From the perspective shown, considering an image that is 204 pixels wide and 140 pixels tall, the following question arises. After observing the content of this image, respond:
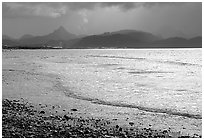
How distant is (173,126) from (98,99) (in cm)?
771

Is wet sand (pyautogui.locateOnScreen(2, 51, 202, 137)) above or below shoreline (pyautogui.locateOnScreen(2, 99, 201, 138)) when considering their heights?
below

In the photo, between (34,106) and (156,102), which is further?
(156,102)

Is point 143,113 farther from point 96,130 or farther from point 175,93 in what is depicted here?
point 175,93

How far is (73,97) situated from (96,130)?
9144 millimetres

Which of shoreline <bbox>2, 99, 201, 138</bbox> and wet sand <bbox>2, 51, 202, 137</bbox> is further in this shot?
wet sand <bbox>2, 51, 202, 137</bbox>

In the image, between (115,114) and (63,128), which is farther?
(115,114)

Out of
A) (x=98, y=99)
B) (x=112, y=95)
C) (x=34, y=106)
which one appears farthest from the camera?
(x=112, y=95)

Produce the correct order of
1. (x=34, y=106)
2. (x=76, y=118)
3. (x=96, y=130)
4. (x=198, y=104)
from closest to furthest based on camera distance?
(x=96, y=130)
(x=76, y=118)
(x=34, y=106)
(x=198, y=104)

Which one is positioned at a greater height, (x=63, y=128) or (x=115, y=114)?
(x=63, y=128)

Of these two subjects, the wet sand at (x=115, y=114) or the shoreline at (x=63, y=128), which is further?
the wet sand at (x=115, y=114)

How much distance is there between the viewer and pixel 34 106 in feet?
57.0

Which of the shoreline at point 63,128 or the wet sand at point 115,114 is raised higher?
the shoreline at point 63,128

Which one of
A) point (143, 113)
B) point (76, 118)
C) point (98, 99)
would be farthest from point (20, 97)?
point (143, 113)

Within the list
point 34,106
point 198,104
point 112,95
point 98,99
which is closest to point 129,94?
point 112,95
